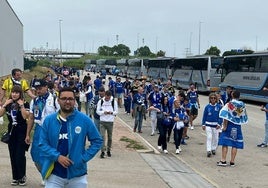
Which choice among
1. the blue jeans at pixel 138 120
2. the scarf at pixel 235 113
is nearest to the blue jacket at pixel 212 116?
the scarf at pixel 235 113

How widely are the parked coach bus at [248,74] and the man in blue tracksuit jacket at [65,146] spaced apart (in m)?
27.5

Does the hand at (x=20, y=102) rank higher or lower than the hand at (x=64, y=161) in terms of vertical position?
higher

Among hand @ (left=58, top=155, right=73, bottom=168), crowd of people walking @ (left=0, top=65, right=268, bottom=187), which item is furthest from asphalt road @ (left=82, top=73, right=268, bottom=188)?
hand @ (left=58, top=155, right=73, bottom=168)

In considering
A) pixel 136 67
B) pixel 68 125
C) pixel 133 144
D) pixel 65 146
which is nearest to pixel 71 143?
pixel 65 146

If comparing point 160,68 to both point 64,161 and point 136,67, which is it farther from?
point 64,161

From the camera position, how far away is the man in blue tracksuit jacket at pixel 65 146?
483cm

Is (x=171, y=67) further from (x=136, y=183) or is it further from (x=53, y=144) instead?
(x=53, y=144)

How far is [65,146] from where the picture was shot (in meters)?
4.84

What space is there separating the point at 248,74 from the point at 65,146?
30.2 meters

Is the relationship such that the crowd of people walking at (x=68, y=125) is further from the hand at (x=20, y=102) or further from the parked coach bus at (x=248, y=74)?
the parked coach bus at (x=248, y=74)

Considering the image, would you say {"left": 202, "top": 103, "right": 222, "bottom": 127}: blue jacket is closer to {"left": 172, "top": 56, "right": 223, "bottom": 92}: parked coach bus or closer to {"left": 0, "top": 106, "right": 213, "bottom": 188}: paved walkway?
{"left": 0, "top": 106, "right": 213, "bottom": 188}: paved walkway

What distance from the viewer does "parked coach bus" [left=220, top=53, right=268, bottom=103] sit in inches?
1244

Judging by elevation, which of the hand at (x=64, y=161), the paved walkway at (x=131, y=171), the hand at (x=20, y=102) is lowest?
the paved walkway at (x=131, y=171)

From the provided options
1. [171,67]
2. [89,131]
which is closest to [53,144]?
[89,131]
